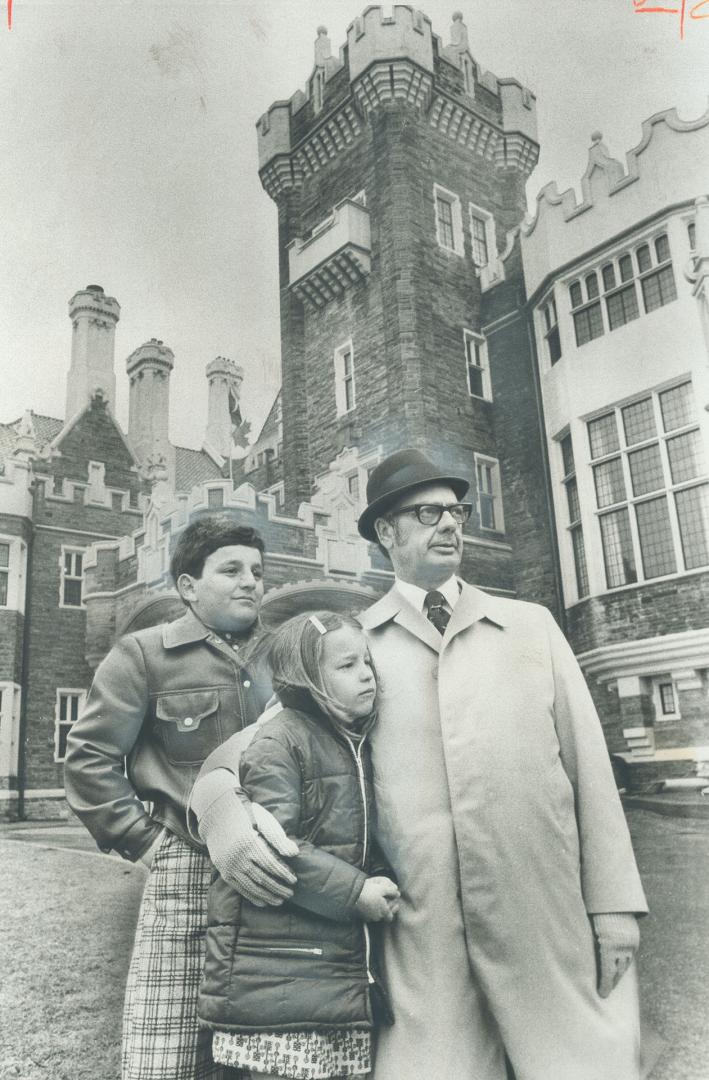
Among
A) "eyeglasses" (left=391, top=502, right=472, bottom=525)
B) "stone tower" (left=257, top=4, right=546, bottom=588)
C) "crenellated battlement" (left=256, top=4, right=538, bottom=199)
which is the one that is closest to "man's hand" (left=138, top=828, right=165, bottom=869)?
"eyeglasses" (left=391, top=502, right=472, bottom=525)

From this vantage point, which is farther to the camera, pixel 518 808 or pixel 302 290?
pixel 302 290

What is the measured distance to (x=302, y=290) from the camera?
357cm

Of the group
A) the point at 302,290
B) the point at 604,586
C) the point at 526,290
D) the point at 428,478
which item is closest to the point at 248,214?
the point at 302,290

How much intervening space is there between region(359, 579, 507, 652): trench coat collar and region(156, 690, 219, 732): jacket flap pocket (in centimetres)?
48

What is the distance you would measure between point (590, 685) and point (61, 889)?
1.86 meters

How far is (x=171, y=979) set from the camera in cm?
219

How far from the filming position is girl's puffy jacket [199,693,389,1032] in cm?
189

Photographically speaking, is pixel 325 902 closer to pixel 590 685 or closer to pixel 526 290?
pixel 590 685

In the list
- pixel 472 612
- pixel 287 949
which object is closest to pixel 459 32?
pixel 472 612

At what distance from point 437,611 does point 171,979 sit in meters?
1.13

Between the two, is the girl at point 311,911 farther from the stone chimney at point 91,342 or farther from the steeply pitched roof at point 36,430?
the stone chimney at point 91,342

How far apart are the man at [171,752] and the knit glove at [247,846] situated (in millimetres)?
21

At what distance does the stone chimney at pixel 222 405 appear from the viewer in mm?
3400

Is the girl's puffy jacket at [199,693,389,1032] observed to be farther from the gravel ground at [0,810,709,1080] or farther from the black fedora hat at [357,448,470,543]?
the gravel ground at [0,810,709,1080]
